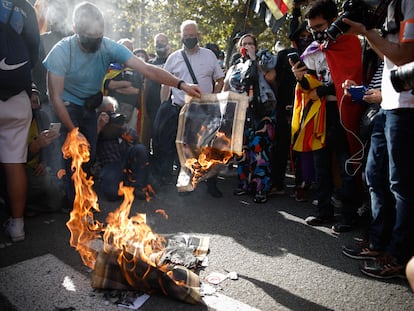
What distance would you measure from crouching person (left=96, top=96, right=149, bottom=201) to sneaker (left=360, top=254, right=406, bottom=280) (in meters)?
3.13

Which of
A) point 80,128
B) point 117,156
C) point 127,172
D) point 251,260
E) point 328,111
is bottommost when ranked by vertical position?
point 251,260

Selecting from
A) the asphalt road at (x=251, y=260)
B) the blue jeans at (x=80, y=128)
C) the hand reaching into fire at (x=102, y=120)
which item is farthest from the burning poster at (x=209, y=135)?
the hand reaching into fire at (x=102, y=120)

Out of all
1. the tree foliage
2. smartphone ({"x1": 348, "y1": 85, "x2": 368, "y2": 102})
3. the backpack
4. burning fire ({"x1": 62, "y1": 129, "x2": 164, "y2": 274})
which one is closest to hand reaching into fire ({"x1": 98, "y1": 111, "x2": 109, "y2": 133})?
burning fire ({"x1": 62, "y1": 129, "x2": 164, "y2": 274})

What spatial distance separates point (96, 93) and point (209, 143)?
1935 mm

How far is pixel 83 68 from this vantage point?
4062 mm

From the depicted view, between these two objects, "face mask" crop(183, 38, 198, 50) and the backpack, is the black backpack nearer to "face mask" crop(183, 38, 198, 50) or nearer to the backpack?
the backpack

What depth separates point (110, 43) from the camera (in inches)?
159

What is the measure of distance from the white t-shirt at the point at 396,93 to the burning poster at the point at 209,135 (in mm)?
1139

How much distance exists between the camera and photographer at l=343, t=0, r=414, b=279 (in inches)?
107


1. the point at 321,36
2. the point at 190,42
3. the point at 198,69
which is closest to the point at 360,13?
the point at 321,36

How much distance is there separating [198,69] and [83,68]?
1.94 m

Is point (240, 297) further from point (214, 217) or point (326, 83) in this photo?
point (326, 83)

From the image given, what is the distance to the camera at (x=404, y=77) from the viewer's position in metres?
1.88

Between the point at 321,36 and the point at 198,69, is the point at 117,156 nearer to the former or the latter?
the point at 198,69
